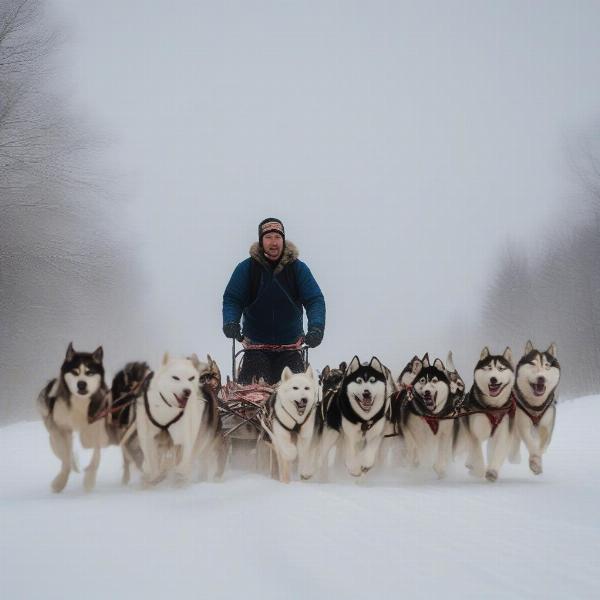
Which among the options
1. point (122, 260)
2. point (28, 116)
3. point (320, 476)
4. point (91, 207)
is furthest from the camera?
point (122, 260)

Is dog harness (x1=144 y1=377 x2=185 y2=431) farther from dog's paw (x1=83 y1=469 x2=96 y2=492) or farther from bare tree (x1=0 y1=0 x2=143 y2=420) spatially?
bare tree (x1=0 y1=0 x2=143 y2=420)

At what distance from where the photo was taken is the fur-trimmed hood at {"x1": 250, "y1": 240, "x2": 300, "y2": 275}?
6.14 meters

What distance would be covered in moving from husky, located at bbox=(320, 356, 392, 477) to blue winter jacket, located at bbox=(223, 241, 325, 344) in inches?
44.3

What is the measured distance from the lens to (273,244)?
20.0 ft

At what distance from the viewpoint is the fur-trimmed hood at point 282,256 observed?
614 cm

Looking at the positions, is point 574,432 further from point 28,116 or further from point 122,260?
point 122,260

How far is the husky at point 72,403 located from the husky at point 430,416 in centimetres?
238

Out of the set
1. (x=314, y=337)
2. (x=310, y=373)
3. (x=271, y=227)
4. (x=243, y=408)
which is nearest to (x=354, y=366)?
(x=310, y=373)

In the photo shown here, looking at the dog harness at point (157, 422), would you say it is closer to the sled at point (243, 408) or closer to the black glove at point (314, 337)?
the sled at point (243, 408)

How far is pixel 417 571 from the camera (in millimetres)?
2547

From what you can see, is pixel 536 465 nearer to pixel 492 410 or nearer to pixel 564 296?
pixel 492 410

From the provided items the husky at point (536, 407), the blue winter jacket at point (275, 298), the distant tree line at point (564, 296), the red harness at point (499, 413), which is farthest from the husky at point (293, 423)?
the distant tree line at point (564, 296)

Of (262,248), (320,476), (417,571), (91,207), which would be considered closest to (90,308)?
(91,207)

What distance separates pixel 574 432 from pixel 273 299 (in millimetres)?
4866
